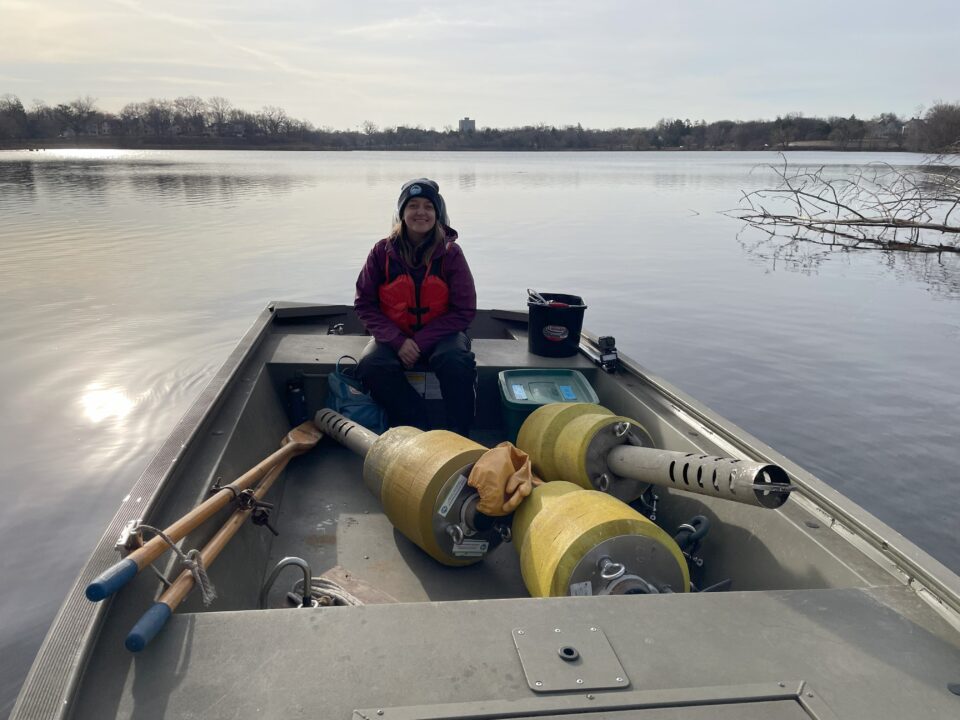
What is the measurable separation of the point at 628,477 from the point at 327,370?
215 cm

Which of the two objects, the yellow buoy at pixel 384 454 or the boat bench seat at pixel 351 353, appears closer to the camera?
the yellow buoy at pixel 384 454

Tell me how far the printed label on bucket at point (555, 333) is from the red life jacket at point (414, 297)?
2.61ft

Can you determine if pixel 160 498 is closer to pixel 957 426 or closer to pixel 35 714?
pixel 35 714

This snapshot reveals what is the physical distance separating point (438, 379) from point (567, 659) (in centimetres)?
254

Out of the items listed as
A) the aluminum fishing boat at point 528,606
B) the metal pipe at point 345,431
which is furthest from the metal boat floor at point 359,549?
the metal pipe at point 345,431

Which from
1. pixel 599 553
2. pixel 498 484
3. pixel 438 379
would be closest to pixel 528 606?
pixel 599 553

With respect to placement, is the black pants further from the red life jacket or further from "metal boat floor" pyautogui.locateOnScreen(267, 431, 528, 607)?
"metal boat floor" pyautogui.locateOnScreen(267, 431, 528, 607)

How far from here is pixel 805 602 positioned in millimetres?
1906

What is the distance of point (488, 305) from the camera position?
11820mm

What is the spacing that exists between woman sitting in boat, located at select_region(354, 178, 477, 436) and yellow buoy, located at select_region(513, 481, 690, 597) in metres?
1.73

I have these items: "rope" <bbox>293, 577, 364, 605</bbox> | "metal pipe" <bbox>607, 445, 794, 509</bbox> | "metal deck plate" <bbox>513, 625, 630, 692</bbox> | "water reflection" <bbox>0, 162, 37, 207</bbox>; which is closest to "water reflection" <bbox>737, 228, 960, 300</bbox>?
"metal pipe" <bbox>607, 445, 794, 509</bbox>

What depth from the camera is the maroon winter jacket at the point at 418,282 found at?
399 centimetres

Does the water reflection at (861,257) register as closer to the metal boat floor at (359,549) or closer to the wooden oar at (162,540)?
the metal boat floor at (359,549)

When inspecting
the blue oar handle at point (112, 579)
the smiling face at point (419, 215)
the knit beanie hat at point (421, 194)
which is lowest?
the blue oar handle at point (112, 579)
